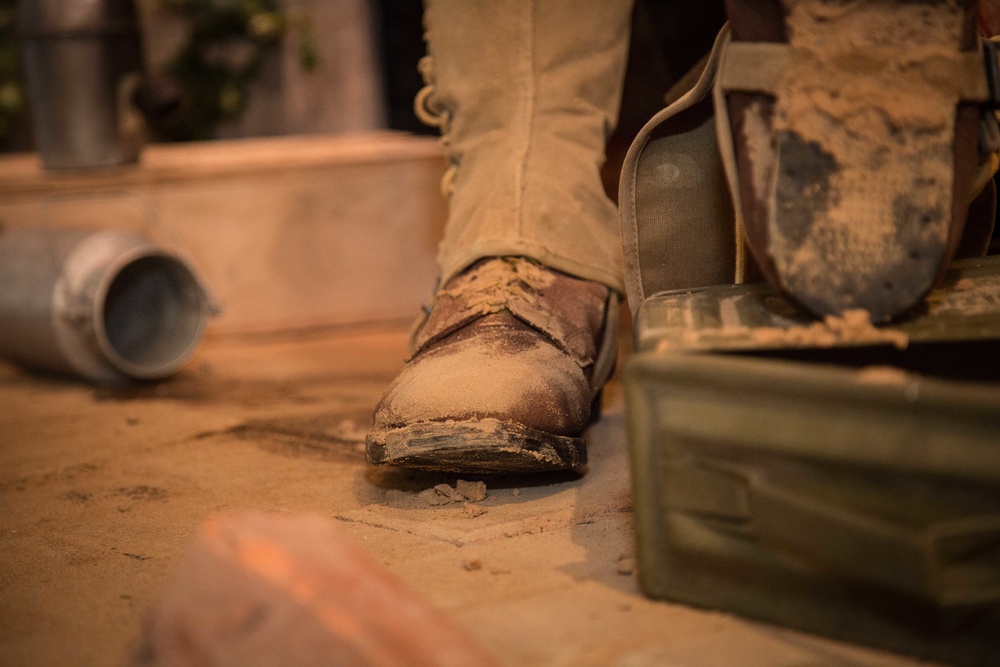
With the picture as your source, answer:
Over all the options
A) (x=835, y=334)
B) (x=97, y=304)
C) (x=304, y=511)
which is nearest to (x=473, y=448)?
(x=304, y=511)

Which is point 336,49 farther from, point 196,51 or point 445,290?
point 445,290

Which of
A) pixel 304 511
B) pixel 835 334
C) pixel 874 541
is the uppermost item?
pixel 835 334

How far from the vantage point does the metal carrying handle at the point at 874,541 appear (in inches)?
28.4

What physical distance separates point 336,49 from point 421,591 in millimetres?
3875

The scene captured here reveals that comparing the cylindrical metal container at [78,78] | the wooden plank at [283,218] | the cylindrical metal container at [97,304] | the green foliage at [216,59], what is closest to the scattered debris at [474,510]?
the cylindrical metal container at [97,304]

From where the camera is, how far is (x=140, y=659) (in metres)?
0.74

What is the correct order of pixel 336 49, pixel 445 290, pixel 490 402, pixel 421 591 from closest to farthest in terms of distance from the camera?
pixel 421 591 < pixel 490 402 < pixel 445 290 < pixel 336 49

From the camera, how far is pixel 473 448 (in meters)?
1.08

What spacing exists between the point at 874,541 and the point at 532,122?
2.81ft

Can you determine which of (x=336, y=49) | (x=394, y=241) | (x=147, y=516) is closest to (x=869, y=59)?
(x=147, y=516)

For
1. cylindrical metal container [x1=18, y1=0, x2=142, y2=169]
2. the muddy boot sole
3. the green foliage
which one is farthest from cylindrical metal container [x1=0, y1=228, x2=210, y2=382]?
the green foliage

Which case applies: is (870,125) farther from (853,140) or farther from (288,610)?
(288,610)

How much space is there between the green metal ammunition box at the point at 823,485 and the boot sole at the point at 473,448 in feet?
0.78

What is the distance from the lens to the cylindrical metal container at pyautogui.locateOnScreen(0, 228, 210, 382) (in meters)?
1.91
